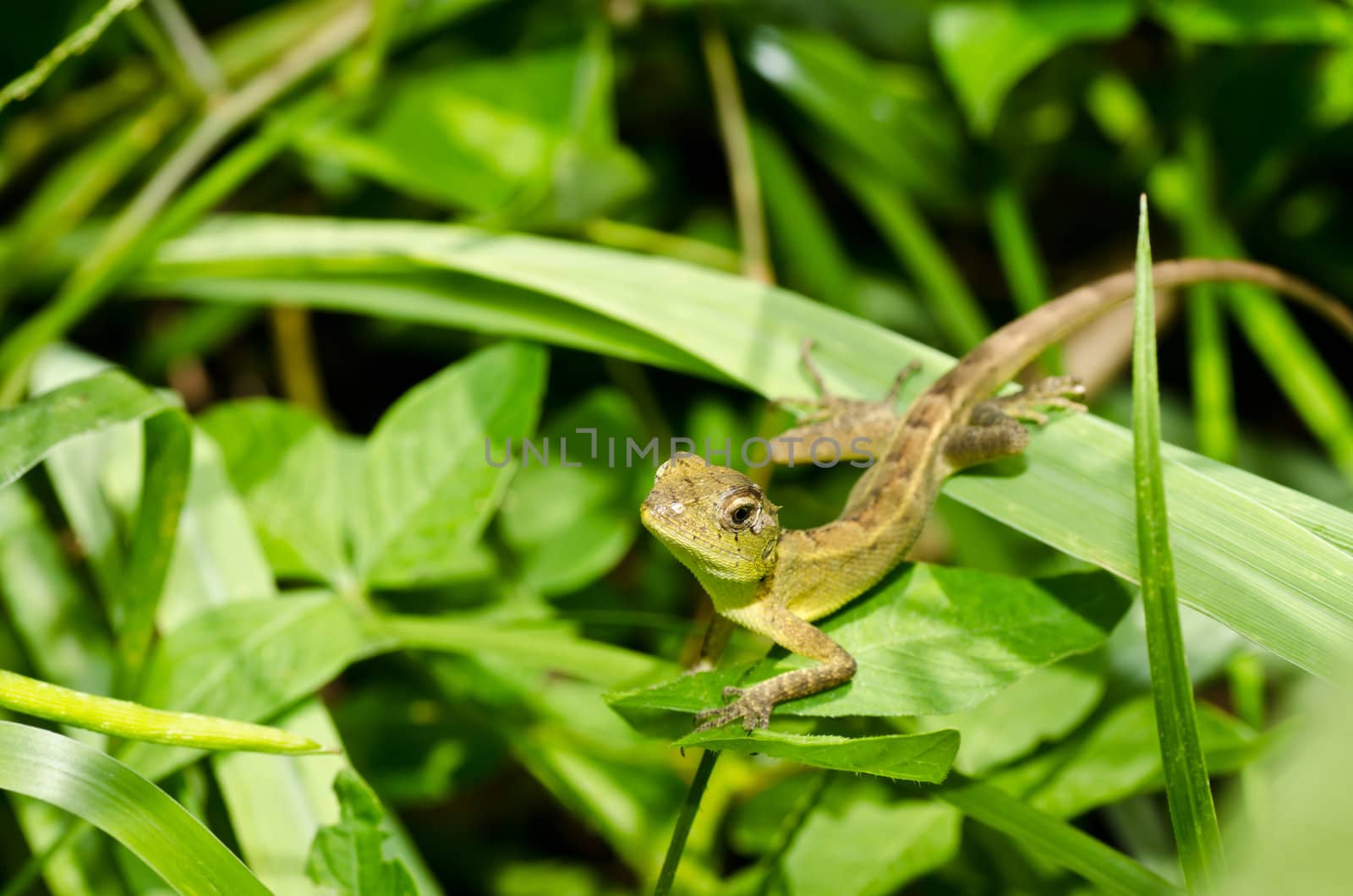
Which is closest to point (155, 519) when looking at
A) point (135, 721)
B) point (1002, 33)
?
point (135, 721)

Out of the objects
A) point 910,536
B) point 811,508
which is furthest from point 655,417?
point 910,536

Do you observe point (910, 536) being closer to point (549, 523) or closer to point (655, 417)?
point (549, 523)

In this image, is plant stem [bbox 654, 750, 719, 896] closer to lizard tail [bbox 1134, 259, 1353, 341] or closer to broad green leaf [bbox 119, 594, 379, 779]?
broad green leaf [bbox 119, 594, 379, 779]

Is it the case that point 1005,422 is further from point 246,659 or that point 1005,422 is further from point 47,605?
point 47,605

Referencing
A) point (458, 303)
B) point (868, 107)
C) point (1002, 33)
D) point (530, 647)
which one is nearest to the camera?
point (530, 647)

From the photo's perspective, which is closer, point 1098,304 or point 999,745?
point 999,745

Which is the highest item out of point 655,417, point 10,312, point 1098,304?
point 10,312
